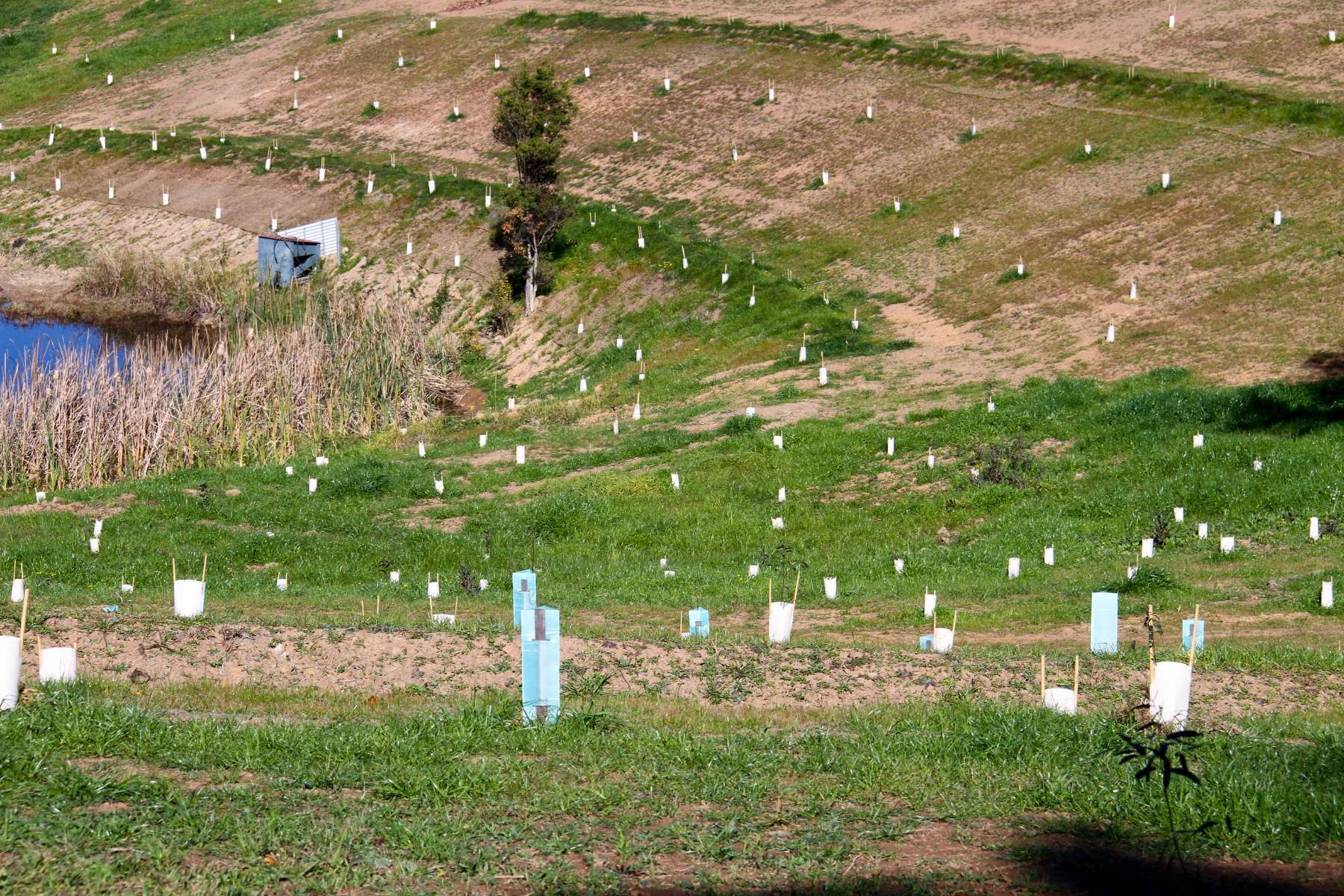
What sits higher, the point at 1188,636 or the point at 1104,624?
the point at 1104,624

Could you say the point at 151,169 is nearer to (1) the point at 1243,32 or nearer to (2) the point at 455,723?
(1) the point at 1243,32

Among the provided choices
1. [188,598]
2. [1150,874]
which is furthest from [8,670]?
[1150,874]

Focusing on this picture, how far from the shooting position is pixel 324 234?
5703cm

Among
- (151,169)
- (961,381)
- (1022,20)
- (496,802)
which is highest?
(1022,20)

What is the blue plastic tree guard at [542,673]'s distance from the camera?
1277 cm

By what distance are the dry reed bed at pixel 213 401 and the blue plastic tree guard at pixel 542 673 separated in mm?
22860

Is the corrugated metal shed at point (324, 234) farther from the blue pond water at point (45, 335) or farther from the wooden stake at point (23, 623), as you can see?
the wooden stake at point (23, 623)

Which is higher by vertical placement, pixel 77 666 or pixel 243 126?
pixel 243 126

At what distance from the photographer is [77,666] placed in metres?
14.8

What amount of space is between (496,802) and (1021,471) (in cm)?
2033

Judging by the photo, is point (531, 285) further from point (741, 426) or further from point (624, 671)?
point (624, 671)

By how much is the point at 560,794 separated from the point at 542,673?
1972mm

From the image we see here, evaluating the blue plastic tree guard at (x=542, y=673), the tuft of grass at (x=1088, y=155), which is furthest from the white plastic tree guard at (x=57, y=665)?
the tuft of grass at (x=1088, y=155)

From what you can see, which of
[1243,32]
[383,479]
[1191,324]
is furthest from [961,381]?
[1243,32]
